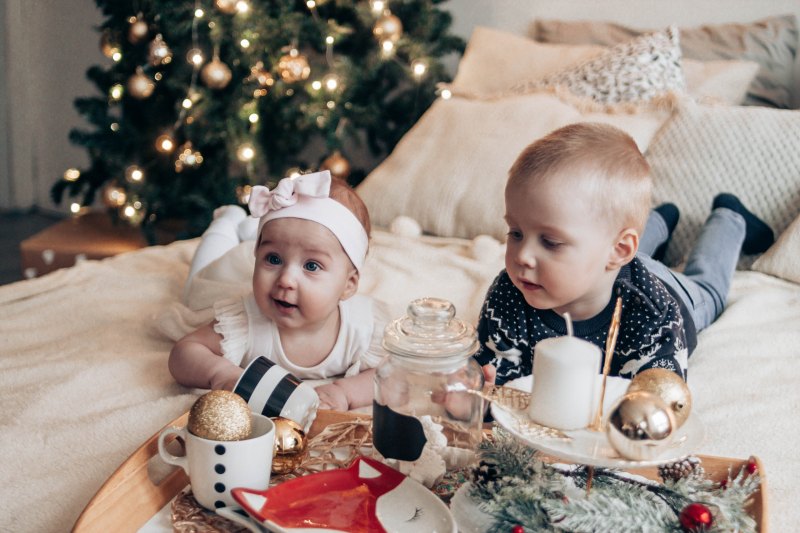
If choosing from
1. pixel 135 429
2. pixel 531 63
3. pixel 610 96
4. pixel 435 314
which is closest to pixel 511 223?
pixel 435 314

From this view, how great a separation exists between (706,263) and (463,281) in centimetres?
55

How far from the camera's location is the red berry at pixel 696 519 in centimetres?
51

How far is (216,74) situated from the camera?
2.26m

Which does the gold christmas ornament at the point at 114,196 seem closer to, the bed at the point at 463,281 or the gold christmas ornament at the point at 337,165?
the gold christmas ornament at the point at 337,165

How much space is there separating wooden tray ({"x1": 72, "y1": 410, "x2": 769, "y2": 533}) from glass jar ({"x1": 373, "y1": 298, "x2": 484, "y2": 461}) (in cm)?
21

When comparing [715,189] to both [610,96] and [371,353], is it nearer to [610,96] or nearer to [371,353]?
[610,96]

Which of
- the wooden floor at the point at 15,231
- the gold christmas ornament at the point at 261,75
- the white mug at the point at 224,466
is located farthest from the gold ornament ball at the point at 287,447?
the wooden floor at the point at 15,231

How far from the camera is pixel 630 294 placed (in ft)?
3.33

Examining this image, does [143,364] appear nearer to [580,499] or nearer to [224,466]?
[224,466]

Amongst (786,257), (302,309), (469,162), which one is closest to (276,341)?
(302,309)

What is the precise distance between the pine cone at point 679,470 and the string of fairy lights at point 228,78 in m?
1.85

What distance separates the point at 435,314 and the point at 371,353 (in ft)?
1.66

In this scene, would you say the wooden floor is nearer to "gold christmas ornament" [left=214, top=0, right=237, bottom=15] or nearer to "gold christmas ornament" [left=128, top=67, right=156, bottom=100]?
"gold christmas ornament" [left=128, top=67, right=156, bottom=100]

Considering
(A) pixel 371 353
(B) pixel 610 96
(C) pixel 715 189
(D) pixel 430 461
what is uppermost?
(B) pixel 610 96
